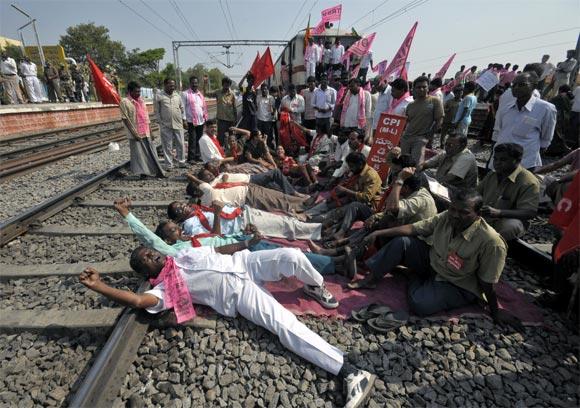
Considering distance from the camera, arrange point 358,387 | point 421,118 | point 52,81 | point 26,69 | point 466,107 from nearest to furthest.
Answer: point 358,387
point 421,118
point 466,107
point 26,69
point 52,81

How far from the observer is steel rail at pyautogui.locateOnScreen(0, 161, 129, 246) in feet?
13.4

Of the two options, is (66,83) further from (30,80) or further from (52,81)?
(30,80)

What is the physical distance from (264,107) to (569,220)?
7.89 metres

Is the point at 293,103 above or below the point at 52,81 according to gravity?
below

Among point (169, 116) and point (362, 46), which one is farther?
point (362, 46)

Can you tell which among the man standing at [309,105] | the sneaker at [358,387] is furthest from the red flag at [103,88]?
the sneaker at [358,387]

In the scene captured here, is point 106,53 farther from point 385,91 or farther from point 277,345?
point 277,345

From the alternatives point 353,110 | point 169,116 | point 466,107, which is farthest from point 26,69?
point 466,107

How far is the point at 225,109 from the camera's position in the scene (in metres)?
8.74

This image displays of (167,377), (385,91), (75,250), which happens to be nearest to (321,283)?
(167,377)

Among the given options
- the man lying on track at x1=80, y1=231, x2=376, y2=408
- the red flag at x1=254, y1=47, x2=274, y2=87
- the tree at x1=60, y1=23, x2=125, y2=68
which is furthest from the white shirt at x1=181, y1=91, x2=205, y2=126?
the tree at x1=60, y1=23, x2=125, y2=68

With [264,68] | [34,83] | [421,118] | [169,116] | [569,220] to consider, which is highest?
[264,68]

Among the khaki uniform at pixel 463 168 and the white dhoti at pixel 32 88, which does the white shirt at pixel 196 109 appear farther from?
the white dhoti at pixel 32 88

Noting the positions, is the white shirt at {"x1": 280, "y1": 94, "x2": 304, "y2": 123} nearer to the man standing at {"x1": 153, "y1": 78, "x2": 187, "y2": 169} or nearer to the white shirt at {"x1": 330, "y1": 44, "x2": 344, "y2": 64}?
the man standing at {"x1": 153, "y1": 78, "x2": 187, "y2": 169}
